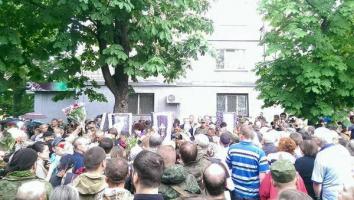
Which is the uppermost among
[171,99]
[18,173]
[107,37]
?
[107,37]

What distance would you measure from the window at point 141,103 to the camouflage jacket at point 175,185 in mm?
18398

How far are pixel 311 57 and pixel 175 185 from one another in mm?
10110

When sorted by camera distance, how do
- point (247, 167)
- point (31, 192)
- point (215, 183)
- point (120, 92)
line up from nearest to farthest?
1. point (31, 192)
2. point (215, 183)
3. point (247, 167)
4. point (120, 92)

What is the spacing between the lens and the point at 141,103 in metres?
23.0

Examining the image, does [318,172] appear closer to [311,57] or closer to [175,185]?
[175,185]

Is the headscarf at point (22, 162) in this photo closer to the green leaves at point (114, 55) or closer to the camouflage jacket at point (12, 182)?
the camouflage jacket at point (12, 182)

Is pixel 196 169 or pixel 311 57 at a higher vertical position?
pixel 311 57

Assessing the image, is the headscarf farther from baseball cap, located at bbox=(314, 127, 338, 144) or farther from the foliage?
the foliage

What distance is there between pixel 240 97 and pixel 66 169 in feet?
59.9

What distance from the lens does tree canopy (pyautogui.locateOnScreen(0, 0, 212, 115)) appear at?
12.3 meters

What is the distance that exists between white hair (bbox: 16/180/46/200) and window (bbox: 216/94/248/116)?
1983 centimetres

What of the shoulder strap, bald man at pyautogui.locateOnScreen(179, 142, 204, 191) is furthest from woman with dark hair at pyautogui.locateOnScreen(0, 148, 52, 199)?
bald man at pyautogui.locateOnScreen(179, 142, 204, 191)

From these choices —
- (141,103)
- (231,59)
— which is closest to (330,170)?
(141,103)

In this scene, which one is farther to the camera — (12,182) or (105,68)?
(105,68)
